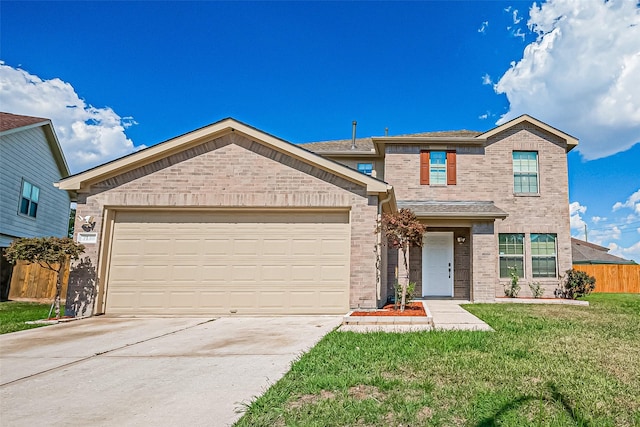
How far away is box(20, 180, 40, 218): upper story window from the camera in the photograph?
15.5 m

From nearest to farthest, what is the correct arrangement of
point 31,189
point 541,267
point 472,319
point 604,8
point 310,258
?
point 472,319 → point 310,258 → point 604,8 → point 541,267 → point 31,189

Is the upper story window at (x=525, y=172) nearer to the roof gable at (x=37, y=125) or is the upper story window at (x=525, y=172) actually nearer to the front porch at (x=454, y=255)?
the front porch at (x=454, y=255)

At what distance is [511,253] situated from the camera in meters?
14.1

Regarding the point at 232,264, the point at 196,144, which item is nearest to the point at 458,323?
the point at 232,264

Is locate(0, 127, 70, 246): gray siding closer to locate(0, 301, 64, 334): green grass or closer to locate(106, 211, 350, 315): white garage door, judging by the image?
locate(0, 301, 64, 334): green grass

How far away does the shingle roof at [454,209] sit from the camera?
1248 cm

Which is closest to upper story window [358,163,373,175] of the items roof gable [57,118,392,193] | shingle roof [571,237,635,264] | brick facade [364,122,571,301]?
brick facade [364,122,571,301]

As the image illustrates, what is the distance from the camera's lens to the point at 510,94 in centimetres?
1675

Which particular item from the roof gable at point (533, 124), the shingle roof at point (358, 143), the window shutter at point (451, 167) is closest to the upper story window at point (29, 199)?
the shingle roof at point (358, 143)

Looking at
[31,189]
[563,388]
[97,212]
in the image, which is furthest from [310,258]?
[31,189]

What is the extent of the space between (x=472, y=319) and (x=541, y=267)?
26.3ft

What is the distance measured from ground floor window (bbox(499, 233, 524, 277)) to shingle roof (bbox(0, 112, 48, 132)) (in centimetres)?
1864

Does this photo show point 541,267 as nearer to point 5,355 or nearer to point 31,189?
point 5,355

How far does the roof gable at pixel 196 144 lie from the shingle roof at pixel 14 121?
25.3ft
